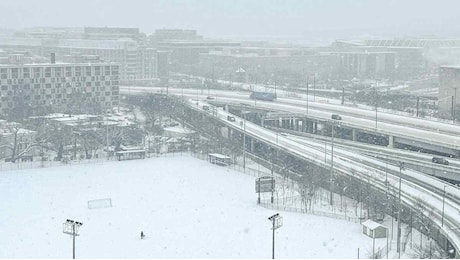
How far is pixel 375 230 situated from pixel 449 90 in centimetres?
1943

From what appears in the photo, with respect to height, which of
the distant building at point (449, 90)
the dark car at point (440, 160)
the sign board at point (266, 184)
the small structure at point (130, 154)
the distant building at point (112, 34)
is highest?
the distant building at point (112, 34)

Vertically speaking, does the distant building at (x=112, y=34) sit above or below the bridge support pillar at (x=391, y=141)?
above

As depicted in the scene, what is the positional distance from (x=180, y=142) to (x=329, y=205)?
976 centimetres

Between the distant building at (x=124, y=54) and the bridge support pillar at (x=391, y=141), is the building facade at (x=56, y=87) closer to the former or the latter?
the bridge support pillar at (x=391, y=141)

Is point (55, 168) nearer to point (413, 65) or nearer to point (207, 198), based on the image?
point (207, 198)

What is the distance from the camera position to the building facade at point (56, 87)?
1209 inches

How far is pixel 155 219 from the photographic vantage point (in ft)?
50.2

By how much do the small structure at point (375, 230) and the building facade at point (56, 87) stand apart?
61.9 feet

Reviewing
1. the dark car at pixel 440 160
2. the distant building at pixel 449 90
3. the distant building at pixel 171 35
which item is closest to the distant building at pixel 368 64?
the distant building at pixel 171 35

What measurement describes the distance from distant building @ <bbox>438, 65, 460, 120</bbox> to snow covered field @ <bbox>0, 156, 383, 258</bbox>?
13.8 metres

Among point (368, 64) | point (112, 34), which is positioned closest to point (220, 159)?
point (368, 64)

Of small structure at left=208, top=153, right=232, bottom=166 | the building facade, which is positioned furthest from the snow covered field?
the building facade

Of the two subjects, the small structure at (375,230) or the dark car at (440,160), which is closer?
the small structure at (375,230)

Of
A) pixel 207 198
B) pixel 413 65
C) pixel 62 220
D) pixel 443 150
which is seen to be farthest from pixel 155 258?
pixel 413 65
